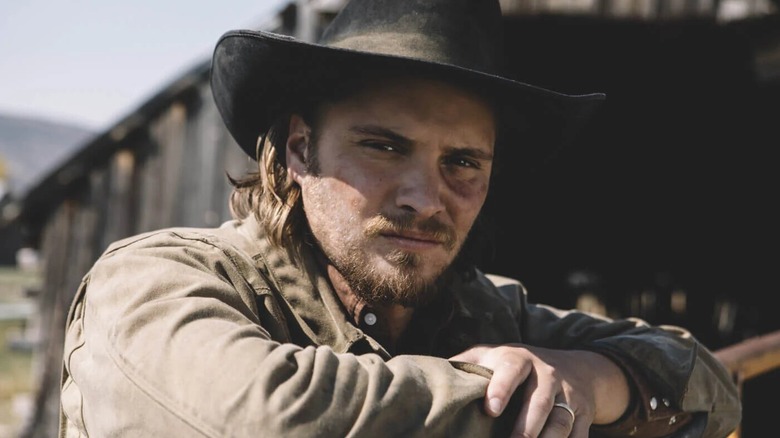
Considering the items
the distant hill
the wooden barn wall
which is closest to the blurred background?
the wooden barn wall

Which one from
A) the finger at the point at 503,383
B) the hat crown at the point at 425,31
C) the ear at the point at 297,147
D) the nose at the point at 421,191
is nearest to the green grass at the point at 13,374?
the ear at the point at 297,147

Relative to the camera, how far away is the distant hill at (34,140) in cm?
6091

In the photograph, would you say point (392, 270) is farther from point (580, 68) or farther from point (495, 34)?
point (580, 68)

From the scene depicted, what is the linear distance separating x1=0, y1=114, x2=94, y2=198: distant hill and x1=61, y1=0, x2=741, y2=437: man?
6075 cm

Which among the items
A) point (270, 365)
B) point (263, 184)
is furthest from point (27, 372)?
point (270, 365)

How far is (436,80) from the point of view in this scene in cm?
194

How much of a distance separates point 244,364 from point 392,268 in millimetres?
645

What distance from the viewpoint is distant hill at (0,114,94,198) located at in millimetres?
60906

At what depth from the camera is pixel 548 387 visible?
1637mm

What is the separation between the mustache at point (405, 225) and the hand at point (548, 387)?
295 millimetres

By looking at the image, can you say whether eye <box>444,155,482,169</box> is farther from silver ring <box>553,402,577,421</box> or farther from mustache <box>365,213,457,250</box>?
silver ring <box>553,402,577,421</box>

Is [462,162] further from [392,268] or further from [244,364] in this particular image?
[244,364]

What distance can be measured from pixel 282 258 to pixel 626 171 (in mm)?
7247

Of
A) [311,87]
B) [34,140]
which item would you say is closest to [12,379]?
[311,87]
